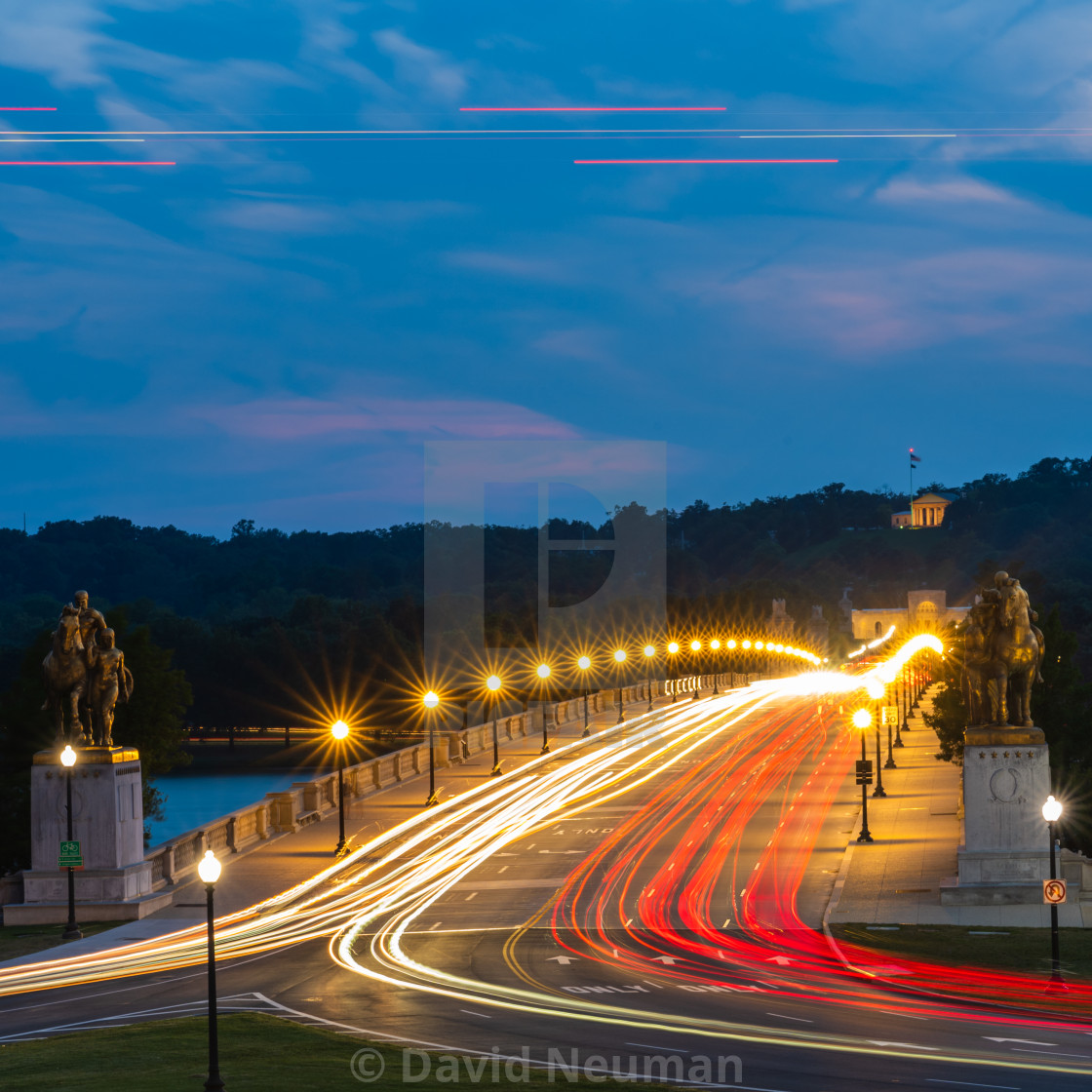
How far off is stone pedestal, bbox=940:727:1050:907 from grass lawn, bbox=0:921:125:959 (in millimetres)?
20440

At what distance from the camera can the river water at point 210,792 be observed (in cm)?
10182

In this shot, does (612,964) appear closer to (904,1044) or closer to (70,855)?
(904,1044)

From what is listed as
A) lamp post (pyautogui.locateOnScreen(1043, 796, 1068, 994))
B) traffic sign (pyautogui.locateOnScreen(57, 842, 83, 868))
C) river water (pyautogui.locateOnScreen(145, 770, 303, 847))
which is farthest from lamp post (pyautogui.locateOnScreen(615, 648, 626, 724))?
lamp post (pyautogui.locateOnScreen(1043, 796, 1068, 994))

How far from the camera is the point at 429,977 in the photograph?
1123 inches

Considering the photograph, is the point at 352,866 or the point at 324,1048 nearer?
the point at 324,1048

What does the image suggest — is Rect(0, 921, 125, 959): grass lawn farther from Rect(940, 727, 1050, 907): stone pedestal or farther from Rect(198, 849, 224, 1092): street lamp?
Rect(940, 727, 1050, 907): stone pedestal

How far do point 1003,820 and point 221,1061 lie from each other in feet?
73.4

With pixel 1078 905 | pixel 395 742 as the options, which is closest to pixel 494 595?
pixel 395 742

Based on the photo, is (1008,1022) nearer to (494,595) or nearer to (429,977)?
(429,977)

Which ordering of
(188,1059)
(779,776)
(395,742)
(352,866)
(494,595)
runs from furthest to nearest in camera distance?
(494,595) → (395,742) → (779,776) → (352,866) → (188,1059)

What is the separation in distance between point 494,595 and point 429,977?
448ft

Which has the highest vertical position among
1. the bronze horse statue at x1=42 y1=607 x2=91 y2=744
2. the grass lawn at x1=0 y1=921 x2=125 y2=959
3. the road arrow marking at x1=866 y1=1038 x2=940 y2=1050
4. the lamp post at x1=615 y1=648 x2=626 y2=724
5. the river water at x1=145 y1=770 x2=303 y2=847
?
the bronze horse statue at x1=42 y1=607 x2=91 y2=744

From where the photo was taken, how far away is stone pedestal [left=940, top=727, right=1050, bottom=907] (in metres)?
35.9

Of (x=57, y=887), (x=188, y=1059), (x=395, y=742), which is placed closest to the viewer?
(x=188, y=1059)
